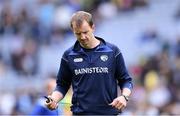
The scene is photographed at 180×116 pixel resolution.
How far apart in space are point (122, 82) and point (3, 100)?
422 inches

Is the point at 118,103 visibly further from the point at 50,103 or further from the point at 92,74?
the point at 50,103

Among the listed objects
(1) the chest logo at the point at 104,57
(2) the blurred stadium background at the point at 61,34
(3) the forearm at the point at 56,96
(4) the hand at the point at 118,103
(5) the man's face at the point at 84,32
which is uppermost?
(5) the man's face at the point at 84,32

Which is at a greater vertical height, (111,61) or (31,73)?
(111,61)

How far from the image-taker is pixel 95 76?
919 cm

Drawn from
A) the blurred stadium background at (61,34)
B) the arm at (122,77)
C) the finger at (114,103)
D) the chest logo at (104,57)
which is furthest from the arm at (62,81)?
the blurred stadium background at (61,34)

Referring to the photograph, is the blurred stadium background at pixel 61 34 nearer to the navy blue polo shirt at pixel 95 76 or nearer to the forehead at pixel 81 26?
the navy blue polo shirt at pixel 95 76

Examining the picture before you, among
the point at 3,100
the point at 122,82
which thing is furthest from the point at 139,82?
the point at 122,82

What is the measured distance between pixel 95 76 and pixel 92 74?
0.04 meters

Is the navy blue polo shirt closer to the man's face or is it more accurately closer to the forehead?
the man's face

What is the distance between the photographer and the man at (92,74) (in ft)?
30.1

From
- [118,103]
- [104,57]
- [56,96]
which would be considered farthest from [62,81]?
[118,103]

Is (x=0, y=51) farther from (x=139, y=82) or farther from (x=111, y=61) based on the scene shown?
(x=111, y=61)

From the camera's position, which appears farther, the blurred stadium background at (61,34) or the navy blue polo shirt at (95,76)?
Answer: the blurred stadium background at (61,34)

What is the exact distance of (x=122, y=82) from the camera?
30.8ft
